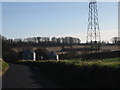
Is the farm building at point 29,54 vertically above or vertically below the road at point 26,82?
below

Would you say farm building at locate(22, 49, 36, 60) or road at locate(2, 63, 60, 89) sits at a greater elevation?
road at locate(2, 63, 60, 89)

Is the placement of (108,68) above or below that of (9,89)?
above

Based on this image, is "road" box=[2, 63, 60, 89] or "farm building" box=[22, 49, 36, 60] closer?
"road" box=[2, 63, 60, 89]

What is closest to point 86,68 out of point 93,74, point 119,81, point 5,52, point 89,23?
point 93,74

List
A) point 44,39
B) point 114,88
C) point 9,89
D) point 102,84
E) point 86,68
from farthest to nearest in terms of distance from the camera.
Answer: point 44,39, point 86,68, point 9,89, point 102,84, point 114,88

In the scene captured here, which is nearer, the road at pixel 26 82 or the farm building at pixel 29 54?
the road at pixel 26 82

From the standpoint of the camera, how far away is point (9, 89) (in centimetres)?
1919

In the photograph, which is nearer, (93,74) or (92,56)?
(93,74)

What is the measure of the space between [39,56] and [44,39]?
2553 inches

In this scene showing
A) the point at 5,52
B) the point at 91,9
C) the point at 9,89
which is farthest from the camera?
the point at 5,52

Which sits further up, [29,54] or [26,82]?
[26,82]

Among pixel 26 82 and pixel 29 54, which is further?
pixel 29 54

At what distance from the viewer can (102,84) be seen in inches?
647

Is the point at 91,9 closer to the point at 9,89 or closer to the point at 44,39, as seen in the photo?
the point at 9,89
